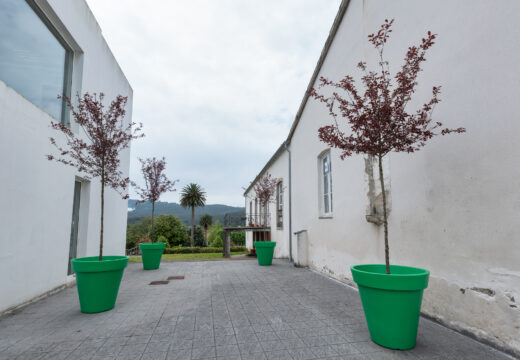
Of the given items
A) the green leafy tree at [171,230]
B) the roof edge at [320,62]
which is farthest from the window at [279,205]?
the green leafy tree at [171,230]

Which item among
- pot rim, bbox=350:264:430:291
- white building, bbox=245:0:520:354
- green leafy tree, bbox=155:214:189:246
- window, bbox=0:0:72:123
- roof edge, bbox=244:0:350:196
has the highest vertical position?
roof edge, bbox=244:0:350:196

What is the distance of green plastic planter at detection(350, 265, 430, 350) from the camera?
2.14m

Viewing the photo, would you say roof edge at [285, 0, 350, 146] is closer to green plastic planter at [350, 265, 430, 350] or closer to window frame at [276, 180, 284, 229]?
window frame at [276, 180, 284, 229]

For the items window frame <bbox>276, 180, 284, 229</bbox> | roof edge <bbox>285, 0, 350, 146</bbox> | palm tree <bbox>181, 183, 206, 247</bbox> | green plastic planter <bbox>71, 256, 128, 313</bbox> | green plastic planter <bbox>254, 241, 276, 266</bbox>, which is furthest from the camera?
palm tree <bbox>181, 183, 206, 247</bbox>

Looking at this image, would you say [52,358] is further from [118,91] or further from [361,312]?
[118,91]

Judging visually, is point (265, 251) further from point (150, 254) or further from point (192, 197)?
point (192, 197)

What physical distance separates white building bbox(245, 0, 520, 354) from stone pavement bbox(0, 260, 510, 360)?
43 cm

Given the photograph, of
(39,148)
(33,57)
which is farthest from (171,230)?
(33,57)

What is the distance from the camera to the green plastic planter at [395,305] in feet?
7.01

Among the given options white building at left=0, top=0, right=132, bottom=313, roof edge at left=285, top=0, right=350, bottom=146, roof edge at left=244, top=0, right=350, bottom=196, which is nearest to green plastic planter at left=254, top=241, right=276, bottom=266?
roof edge at left=244, top=0, right=350, bottom=196

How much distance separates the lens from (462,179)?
8.64 ft

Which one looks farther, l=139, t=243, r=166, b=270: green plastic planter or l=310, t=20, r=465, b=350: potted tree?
l=139, t=243, r=166, b=270: green plastic planter

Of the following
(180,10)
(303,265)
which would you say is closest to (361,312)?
(303,265)

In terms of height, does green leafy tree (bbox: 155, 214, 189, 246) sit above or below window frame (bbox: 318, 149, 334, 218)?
below
